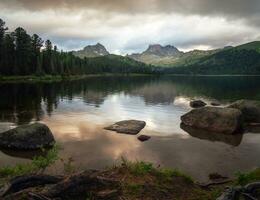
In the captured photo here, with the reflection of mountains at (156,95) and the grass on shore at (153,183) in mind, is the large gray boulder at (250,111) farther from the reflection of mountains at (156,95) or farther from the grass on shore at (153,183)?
the grass on shore at (153,183)

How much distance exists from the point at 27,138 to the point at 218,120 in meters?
23.3

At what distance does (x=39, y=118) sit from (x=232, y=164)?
95.1ft

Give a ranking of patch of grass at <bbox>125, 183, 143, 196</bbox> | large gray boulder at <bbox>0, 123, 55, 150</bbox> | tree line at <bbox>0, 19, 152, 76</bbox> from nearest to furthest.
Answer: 1. patch of grass at <bbox>125, 183, 143, 196</bbox>
2. large gray boulder at <bbox>0, 123, 55, 150</bbox>
3. tree line at <bbox>0, 19, 152, 76</bbox>

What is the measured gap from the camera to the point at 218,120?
132ft

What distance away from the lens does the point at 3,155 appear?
2725 centimetres

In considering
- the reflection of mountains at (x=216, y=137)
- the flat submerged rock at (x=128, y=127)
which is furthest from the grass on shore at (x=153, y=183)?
the flat submerged rock at (x=128, y=127)

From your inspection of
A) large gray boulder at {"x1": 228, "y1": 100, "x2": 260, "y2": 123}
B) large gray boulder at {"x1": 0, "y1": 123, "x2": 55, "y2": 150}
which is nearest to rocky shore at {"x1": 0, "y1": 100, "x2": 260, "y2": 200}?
large gray boulder at {"x1": 0, "y1": 123, "x2": 55, "y2": 150}

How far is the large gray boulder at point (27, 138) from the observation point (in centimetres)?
2903

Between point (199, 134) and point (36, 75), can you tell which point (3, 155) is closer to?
point (199, 134)

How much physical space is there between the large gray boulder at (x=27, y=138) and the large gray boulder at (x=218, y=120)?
2002 centimetres

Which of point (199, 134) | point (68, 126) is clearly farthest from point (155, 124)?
point (68, 126)

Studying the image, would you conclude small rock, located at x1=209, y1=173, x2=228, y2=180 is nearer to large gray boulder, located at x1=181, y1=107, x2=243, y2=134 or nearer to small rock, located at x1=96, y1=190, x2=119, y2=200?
small rock, located at x1=96, y1=190, x2=119, y2=200

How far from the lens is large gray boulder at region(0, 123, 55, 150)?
A: 95.2 feet

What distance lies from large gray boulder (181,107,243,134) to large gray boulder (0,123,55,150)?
20.0 m
